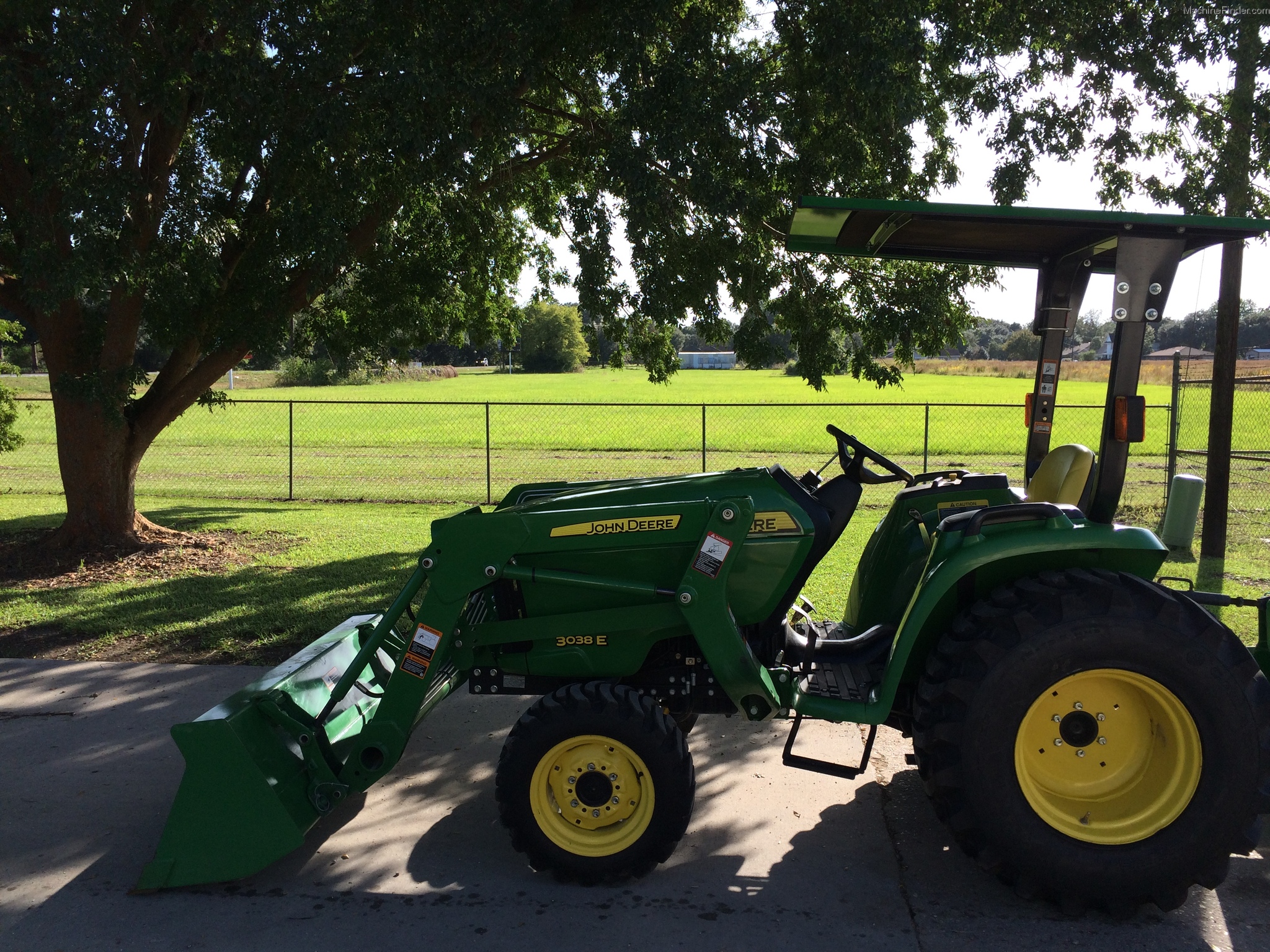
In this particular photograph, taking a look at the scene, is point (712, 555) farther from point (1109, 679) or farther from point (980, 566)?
point (1109, 679)

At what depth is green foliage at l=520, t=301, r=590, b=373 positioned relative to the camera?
78.3 m

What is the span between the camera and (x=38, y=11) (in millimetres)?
7184

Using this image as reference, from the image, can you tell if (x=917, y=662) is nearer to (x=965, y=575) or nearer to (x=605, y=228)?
(x=965, y=575)

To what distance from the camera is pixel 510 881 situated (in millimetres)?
3586

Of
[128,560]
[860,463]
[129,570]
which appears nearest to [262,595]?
[129,570]

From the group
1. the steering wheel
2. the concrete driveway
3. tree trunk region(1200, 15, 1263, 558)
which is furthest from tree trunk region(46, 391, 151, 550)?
tree trunk region(1200, 15, 1263, 558)

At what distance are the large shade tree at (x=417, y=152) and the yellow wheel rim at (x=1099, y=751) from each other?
4129mm

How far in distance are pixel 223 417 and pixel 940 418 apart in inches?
876

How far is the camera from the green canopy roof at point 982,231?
11.3 ft

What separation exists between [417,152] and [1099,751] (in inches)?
217

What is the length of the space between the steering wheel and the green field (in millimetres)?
8919

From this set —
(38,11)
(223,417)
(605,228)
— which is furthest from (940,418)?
(38,11)

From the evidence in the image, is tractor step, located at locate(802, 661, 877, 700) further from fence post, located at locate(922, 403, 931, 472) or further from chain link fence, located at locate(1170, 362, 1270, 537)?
fence post, located at locate(922, 403, 931, 472)

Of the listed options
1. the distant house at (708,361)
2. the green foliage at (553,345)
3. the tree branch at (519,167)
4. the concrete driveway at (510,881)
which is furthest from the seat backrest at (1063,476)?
the distant house at (708,361)
